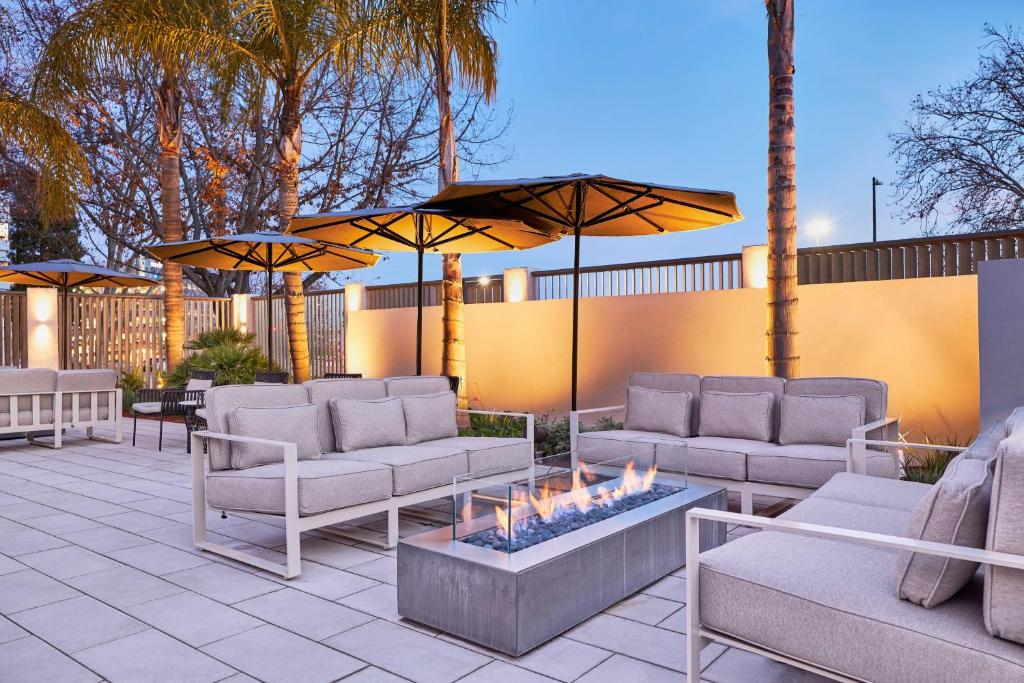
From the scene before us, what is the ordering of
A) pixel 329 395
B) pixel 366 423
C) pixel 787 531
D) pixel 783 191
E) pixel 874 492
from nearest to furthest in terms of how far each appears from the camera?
pixel 787 531 < pixel 874 492 < pixel 366 423 < pixel 329 395 < pixel 783 191

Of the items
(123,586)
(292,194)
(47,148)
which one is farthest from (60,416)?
(123,586)

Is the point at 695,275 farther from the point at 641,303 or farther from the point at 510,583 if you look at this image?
the point at 510,583

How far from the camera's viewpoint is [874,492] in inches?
122

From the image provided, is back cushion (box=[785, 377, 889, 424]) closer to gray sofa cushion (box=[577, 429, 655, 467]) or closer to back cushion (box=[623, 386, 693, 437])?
back cushion (box=[623, 386, 693, 437])

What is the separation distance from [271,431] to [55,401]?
5.32 meters

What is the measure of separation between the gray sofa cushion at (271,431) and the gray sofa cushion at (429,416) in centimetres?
74

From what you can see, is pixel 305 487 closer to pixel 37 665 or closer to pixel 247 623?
pixel 247 623

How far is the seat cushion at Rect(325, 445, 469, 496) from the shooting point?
3979mm

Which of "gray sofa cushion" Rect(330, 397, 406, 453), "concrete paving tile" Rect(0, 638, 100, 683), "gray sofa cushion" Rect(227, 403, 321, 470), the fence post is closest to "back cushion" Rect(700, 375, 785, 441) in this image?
"gray sofa cushion" Rect(330, 397, 406, 453)

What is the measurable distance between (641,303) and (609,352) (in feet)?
2.49

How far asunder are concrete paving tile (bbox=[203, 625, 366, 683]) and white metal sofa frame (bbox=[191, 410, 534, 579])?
66 cm

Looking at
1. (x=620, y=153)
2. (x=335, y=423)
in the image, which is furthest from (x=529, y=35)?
(x=335, y=423)

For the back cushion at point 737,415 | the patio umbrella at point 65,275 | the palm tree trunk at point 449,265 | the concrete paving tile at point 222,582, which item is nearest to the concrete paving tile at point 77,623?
the concrete paving tile at point 222,582

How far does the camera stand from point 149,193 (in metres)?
15.3
